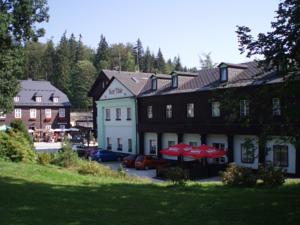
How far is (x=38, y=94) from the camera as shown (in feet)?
237

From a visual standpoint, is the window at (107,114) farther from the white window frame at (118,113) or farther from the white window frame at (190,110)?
the white window frame at (190,110)

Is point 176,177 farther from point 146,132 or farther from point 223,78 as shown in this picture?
point 146,132

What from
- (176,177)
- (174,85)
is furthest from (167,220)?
(174,85)

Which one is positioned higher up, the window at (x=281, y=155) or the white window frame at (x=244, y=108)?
the white window frame at (x=244, y=108)

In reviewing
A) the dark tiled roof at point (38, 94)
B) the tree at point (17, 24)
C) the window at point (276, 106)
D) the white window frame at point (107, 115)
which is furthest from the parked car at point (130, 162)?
the dark tiled roof at point (38, 94)

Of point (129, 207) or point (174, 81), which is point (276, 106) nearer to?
point (129, 207)

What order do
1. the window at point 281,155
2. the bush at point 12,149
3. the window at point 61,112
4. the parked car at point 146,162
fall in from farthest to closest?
the window at point 61,112
the parked car at point 146,162
the window at point 281,155
the bush at point 12,149

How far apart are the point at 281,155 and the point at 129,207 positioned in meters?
19.1

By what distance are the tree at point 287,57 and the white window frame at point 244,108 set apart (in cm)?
51

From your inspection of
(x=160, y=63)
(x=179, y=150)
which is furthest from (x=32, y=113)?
(x=160, y=63)

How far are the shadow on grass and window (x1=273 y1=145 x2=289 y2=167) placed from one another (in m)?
14.7

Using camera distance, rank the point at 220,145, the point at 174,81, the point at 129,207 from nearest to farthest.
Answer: the point at 129,207, the point at 220,145, the point at 174,81

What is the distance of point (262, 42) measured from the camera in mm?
10367

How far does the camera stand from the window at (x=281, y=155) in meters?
28.5
